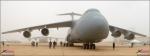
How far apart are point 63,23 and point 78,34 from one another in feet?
20.6

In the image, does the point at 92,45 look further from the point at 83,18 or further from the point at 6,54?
the point at 6,54

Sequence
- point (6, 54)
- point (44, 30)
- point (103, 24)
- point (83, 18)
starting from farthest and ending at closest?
1. point (44, 30)
2. point (83, 18)
3. point (103, 24)
4. point (6, 54)

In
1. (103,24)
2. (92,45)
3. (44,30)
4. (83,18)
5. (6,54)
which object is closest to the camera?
(6,54)

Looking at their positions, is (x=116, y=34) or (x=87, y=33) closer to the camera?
(x=87, y=33)

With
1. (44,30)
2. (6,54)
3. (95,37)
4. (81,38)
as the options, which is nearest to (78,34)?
(81,38)

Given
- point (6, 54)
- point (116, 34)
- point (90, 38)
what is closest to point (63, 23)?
point (116, 34)

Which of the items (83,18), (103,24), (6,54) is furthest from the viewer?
(83,18)

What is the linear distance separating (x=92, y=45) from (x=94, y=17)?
3.86m

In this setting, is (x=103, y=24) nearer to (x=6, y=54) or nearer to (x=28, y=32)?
(x=28, y=32)

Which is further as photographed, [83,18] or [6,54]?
[83,18]

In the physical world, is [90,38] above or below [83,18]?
below

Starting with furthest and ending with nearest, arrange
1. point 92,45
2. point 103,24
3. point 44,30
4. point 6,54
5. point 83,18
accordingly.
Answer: point 44,30 < point 92,45 < point 83,18 < point 103,24 < point 6,54

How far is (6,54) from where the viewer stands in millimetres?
12078

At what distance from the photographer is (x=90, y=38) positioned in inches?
939
